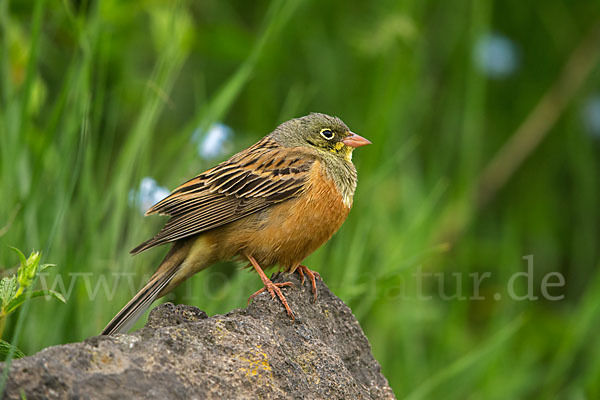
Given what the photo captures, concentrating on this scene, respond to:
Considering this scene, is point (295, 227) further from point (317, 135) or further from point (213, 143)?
point (213, 143)

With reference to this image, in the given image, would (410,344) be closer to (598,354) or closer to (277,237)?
(598,354)

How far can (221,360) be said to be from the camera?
9.39ft

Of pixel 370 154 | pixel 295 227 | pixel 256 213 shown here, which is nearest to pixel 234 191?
pixel 256 213

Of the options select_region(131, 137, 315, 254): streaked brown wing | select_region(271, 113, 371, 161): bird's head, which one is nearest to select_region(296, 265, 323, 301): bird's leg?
select_region(131, 137, 315, 254): streaked brown wing

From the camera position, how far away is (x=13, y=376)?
2408mm

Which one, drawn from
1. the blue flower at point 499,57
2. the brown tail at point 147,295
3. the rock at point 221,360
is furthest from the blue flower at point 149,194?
the blue flower at point 499,57

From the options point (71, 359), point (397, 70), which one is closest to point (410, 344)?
point (397, 70)

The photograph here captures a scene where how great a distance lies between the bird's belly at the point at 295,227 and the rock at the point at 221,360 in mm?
590

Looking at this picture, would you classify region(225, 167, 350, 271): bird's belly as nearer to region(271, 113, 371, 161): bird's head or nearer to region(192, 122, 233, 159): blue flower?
region(271, 113, 371, 161): bird's head

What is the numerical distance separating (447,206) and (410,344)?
165 centimetres

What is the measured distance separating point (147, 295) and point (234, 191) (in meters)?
0.77

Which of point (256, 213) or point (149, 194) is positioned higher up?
point (256, 213)

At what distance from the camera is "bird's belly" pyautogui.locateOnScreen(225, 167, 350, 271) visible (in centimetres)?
430

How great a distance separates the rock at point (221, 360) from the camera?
8.20ft
